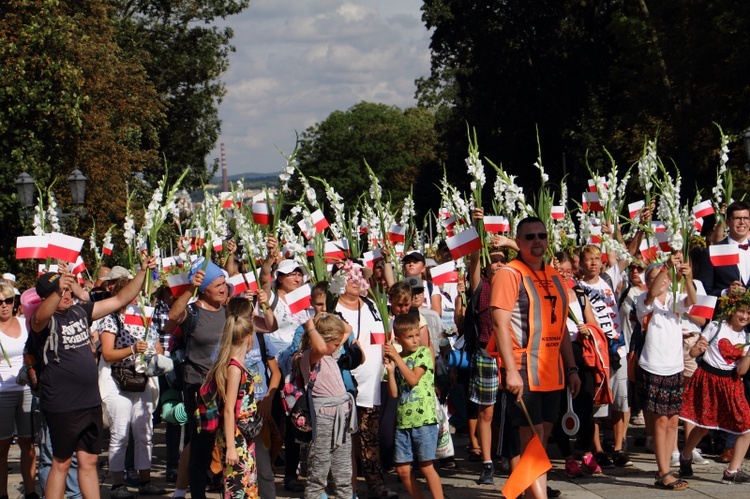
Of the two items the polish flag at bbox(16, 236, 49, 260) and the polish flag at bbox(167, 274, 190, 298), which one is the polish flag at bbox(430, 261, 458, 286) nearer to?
the polish flag at bbox(167, 274, 190, 298)

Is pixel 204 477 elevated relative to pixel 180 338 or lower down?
lower down

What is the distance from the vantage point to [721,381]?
878 centimetres

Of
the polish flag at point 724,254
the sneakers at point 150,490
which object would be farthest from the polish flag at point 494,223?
the sneakers at point 150,490

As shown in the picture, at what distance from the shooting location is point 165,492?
891 cm

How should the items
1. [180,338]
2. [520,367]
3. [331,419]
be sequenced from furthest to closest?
[180,338] < [331,419] < [520,367]

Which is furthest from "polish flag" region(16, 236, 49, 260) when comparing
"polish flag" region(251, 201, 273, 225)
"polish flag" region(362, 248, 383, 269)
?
"polish flag" region(362, 248, 383, 269)

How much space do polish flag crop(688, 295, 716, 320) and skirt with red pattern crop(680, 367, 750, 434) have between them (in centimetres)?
47

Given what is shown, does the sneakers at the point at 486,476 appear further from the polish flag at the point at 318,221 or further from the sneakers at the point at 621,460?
the polish flag at the point at 318,221

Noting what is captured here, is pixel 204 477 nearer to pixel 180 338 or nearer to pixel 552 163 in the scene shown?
pixel 180 338

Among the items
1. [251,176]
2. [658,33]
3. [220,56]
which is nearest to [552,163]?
[658,33]

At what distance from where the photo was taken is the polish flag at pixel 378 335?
7790mm

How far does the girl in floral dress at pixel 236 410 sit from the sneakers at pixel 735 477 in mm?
3511

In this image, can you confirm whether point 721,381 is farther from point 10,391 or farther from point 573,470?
point 10,391

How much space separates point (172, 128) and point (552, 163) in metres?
13.4
